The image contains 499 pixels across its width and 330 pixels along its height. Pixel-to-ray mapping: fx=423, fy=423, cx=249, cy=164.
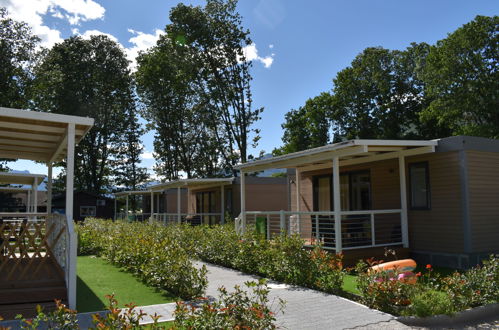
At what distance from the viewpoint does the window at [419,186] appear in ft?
35.9

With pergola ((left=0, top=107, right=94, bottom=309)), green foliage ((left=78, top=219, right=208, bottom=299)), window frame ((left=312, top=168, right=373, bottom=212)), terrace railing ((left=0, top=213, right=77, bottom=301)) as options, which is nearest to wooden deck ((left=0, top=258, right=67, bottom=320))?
terrace railing ((left=0, top=213, right=77, bottom=301))

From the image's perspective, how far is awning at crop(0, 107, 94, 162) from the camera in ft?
22.2

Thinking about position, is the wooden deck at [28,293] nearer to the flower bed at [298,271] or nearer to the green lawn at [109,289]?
the green lawn at [109,289]

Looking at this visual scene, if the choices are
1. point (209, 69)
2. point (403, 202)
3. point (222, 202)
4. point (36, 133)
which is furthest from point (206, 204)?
point (36, 133)

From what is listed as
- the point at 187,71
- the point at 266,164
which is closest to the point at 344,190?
the point at 266,164

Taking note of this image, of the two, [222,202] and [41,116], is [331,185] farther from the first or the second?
[41,116]

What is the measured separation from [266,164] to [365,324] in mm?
7785

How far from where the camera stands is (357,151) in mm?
9781

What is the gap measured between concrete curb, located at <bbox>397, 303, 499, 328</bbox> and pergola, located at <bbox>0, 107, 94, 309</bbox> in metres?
5.15

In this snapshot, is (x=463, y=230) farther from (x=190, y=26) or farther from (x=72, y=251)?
(x=190, y=26)

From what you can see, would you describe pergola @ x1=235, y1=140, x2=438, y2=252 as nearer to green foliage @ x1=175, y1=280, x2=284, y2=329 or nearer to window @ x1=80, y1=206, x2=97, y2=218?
green foliage @ x1=175, y1=280, x2=284, y2=329

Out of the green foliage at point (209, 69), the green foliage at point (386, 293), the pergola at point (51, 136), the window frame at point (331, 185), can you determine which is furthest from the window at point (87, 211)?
the green foliage at point (386, 293)

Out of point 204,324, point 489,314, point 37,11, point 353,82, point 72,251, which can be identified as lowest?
point 489,314

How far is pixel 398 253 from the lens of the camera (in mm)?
10844
